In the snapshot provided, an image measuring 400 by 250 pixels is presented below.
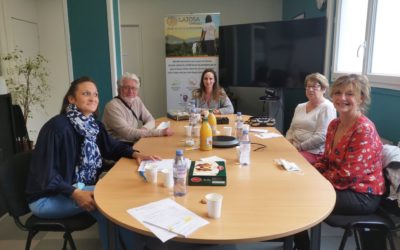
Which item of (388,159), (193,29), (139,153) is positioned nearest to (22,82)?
(193,29)

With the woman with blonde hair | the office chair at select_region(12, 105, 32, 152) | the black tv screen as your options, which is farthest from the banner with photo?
the office chair at select_region(12, 105, 32, 152)

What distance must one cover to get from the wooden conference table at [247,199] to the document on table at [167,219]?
0.08 ft

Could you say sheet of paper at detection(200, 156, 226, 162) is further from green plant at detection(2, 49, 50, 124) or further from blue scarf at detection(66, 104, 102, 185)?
green plant at detection(2, 49, 50, 124)

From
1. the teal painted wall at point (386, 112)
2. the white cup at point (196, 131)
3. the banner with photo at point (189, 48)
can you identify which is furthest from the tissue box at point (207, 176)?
the banner with photo at point (189, 48)

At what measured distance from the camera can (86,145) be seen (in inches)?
69.6

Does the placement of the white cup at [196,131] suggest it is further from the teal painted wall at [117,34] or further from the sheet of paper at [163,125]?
the teal painted wall at [117,34]

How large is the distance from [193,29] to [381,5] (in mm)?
2976

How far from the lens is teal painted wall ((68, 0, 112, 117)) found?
3.20 m

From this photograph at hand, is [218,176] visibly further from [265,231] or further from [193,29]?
[193,29]

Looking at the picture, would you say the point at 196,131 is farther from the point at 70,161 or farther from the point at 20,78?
Answer: the point at 20,78

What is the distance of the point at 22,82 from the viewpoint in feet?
14.7

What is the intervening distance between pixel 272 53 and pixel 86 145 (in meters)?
3.14

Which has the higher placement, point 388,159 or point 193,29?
point 193,29

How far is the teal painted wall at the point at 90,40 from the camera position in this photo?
320 centimetres
